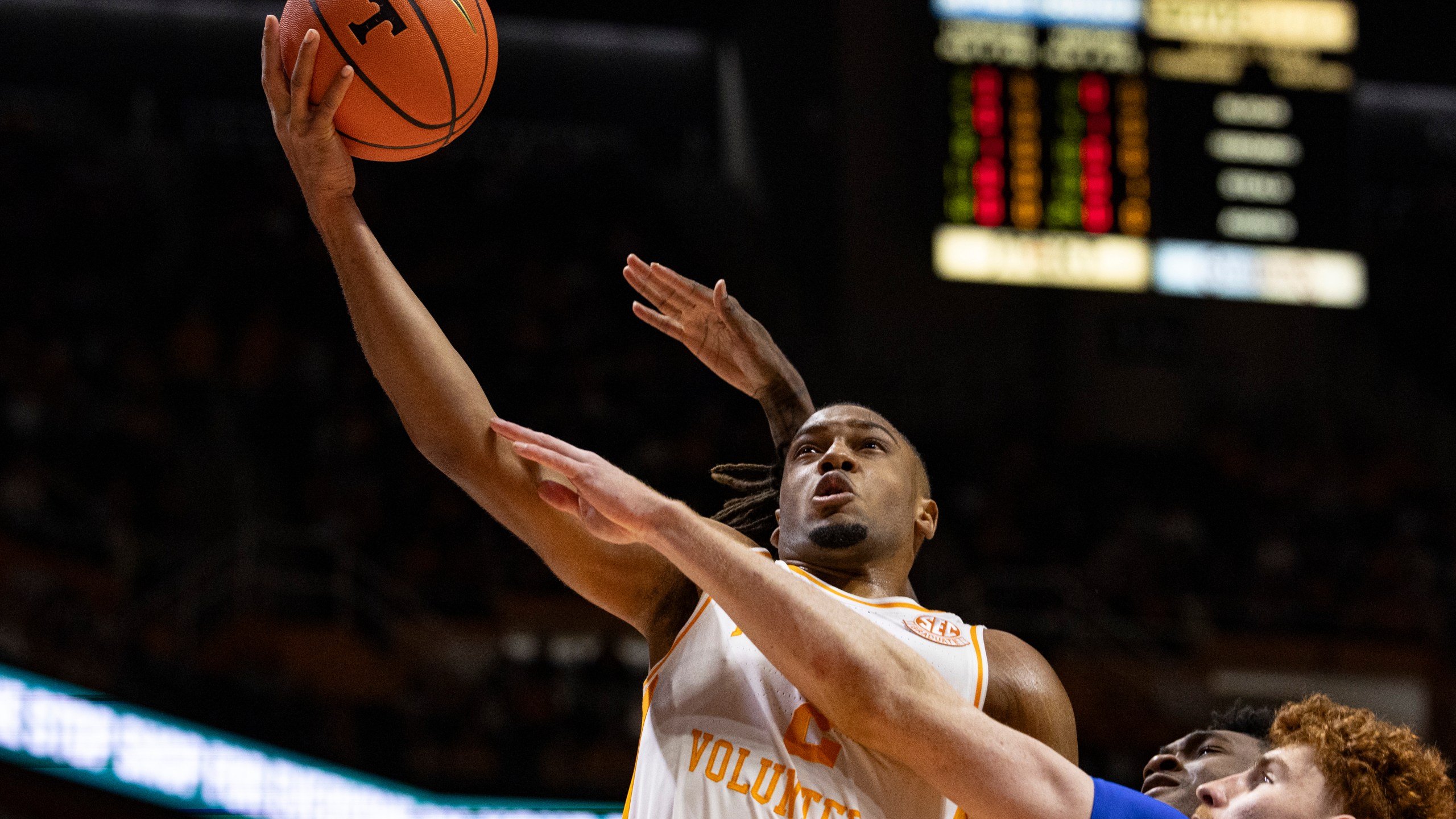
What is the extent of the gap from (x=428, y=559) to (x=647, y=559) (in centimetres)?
611

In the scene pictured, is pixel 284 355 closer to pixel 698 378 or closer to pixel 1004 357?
pixel 698 378

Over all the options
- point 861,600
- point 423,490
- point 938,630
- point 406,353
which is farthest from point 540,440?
point 423,490

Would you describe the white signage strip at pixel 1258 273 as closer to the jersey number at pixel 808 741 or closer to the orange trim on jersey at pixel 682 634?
the orange trim on jersey at pixel 682 634

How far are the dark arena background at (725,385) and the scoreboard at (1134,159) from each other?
3 cm

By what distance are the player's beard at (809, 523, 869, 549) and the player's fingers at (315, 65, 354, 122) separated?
4.01ft

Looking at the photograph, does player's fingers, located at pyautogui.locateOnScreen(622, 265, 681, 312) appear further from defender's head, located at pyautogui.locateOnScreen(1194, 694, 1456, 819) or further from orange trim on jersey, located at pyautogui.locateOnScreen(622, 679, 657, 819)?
defender's head, located at pyautogui.locateOnScreen(1194, 694, 1456, 819)

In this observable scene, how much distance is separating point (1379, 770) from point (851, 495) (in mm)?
1073

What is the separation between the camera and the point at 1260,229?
8.70 m

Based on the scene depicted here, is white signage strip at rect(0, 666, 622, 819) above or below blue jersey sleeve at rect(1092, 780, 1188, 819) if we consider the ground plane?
below

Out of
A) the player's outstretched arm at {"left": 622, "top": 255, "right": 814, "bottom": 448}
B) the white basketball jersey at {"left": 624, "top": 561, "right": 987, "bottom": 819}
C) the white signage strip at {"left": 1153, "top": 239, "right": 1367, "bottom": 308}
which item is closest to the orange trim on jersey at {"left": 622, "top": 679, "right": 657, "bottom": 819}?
the white basketball jersey at {"left": 624, "top": 561, "right": 987, "bottom": 819}

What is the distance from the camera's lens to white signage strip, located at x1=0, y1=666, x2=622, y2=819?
215 inches

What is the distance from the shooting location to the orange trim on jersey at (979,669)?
2.63 meters

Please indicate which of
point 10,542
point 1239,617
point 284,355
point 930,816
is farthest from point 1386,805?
point 284,355

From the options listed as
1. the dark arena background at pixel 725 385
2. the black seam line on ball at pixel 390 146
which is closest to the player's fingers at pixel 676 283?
the black seam line on ball at pixel 390 146
